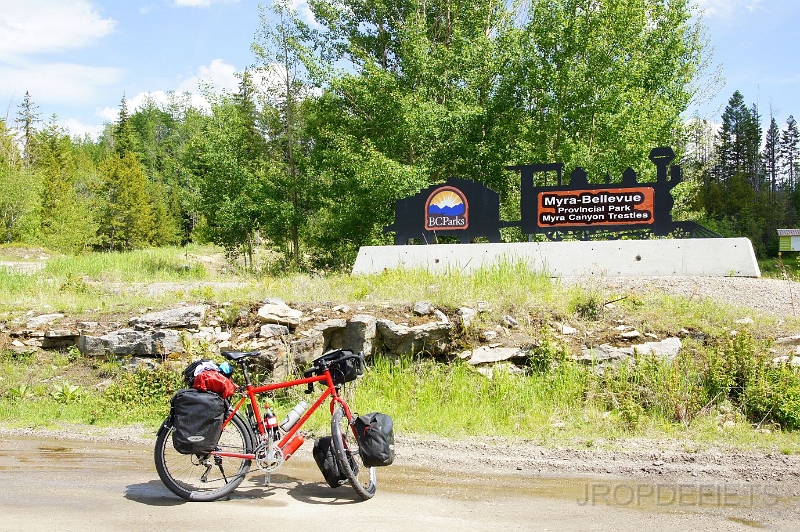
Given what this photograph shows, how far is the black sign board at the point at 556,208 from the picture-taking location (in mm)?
15633

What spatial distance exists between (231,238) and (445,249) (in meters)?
15.1

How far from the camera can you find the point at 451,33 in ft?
92.0

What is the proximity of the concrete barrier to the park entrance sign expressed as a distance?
0.07ft

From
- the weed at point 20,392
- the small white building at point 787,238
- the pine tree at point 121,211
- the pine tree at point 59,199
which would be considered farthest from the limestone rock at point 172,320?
the pine tree at point 121,211

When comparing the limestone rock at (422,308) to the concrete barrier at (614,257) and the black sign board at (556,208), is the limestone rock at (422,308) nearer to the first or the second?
the concrete barrier at (614,257)

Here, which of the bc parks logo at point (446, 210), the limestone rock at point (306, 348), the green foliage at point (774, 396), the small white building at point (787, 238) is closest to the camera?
the green foliage at point (774, 396)

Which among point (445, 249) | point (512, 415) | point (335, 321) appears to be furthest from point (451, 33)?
point (512, 415)

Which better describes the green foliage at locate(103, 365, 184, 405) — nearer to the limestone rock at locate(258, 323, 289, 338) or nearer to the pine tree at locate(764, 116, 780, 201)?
the limestone rock at locate(258, 323, 289, 338)

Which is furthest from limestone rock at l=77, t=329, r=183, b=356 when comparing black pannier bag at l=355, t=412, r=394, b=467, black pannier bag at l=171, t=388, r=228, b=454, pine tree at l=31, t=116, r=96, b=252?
pine tree at l=31, t=116, r=96, b=252

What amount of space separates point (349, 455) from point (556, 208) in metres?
12.0

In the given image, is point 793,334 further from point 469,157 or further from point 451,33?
point 451,33

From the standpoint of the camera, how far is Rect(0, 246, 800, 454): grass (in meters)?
7.88

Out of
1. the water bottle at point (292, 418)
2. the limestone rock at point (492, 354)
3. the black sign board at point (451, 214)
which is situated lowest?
the limestone rock at point (492, 354)

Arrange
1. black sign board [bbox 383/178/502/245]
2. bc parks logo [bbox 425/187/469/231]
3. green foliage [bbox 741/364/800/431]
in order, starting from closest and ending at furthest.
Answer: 1. green foliage [bbox 741/364/800/431]
2. black sign board [bbox 383/178/502/245]
3. bc parks logo [bbox 425/187/469/231]
